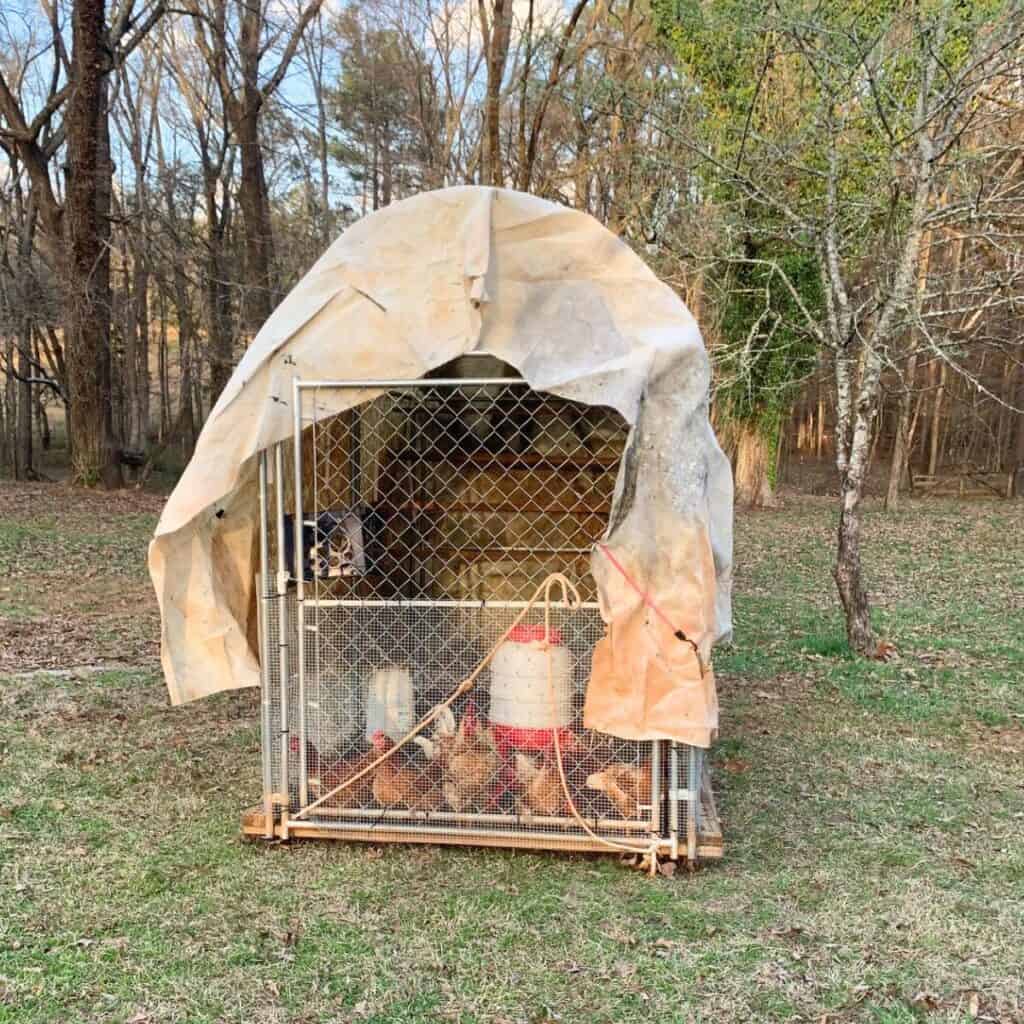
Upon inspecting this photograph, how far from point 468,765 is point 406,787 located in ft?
0.90

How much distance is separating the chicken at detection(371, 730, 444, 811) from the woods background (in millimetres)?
4108

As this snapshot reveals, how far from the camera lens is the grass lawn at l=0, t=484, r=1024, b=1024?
275 cm

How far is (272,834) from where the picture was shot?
3709 mm

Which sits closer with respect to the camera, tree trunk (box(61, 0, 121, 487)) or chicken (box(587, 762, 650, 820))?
chicken (box(587, 762, 650, 820))

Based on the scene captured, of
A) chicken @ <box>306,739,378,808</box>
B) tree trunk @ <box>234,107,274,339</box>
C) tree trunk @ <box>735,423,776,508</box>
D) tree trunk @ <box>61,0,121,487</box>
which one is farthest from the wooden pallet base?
tree trunk @ <box>234,107,274,339</box>

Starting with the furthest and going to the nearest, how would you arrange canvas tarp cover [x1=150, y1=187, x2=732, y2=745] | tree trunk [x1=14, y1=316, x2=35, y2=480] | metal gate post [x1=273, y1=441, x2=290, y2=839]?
tree trunk [x1=14, y1=316, x2=35, y2=480]
metal gate post [x1=273, y1=441, x2=290, y2=839]
canvas tarp cover [x1=150, y1=187, x2=732, y2=745]

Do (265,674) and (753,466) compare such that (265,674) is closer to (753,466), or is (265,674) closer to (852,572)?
(852,572)

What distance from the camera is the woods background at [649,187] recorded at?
6.23 meters

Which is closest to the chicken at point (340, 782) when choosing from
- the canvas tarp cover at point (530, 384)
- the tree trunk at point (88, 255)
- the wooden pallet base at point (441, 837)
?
the wooden pallet base at point (441, 837)

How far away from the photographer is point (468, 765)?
3.77 metres

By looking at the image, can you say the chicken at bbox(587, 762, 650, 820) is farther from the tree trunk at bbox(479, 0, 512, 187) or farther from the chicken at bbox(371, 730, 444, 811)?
the tree trunk at bbox(479, 0, 512, 187)

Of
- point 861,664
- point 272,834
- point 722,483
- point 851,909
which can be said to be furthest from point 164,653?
point 861,664

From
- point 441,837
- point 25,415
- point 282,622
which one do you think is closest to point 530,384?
point 282,622

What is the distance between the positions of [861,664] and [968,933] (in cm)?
375
